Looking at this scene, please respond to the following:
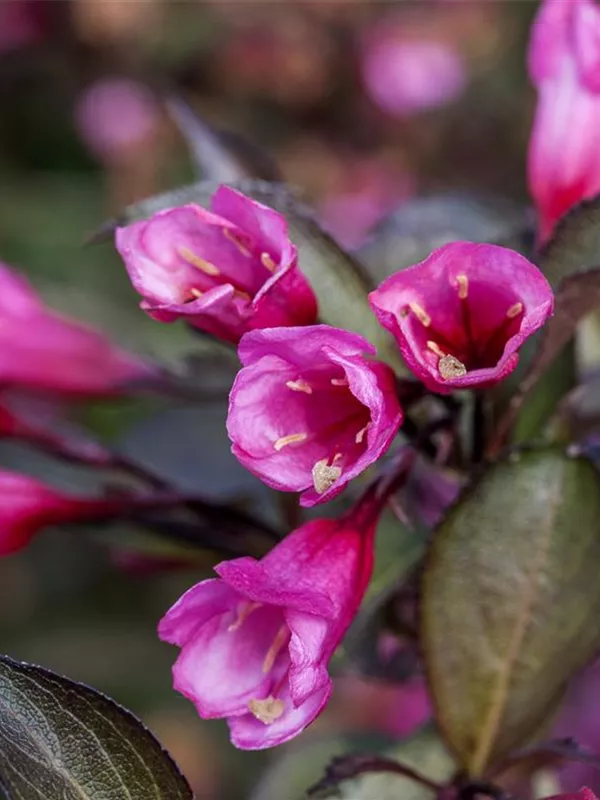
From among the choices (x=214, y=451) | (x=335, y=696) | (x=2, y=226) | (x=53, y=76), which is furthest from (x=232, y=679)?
(x=53, y=76)

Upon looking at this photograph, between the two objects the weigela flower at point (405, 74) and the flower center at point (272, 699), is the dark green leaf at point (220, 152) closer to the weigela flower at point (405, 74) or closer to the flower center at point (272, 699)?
the flower center at point (272, 699)

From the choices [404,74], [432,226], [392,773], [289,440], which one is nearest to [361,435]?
[289,440]

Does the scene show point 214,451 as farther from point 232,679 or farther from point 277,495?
point 232,679

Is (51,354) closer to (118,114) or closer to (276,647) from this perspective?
(276,647)

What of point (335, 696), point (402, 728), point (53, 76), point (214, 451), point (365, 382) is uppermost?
point (365, 382)

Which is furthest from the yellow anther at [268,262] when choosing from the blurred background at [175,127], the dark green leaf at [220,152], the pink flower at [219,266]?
the blurred background at [175,127]

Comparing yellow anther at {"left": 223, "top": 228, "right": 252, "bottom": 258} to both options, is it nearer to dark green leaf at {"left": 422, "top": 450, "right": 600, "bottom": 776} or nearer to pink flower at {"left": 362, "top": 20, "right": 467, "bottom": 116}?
dark green leaf at {"left": 422, "top": 450, "right": 600, "bottom": 776}

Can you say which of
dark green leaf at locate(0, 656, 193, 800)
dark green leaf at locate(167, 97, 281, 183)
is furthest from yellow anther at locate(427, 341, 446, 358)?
dark green leaf at locate(167, 97, 281, 183)
